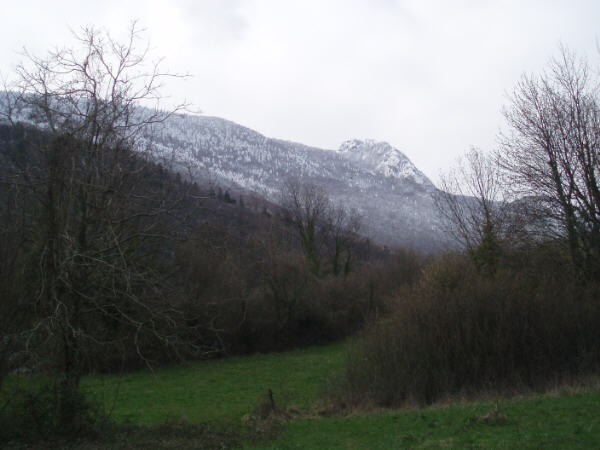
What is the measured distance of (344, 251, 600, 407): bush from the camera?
15.1 m

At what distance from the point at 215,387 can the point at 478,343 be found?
12292 mm

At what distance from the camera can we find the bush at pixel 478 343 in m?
15.1

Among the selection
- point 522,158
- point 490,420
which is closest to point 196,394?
point 490,420

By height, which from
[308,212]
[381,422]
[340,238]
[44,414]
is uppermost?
[308,212]

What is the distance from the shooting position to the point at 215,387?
21797 millimetres

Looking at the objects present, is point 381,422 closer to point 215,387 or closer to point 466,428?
point 466,428

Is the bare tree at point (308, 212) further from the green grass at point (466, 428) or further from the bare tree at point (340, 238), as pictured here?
the green grass at point (466, 428)

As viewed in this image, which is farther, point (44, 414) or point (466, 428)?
point (466, 428)

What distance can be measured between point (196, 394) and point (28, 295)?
41.3 feet

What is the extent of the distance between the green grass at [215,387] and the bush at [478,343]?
10.1 ft

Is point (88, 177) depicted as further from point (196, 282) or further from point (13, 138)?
point (196, 282)

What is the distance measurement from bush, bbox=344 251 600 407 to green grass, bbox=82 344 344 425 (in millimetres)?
3087

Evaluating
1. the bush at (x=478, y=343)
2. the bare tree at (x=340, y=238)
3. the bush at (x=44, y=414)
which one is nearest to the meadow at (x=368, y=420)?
the bush at (x=44, y=414)

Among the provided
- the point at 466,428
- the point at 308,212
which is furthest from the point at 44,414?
the point at 308,212
